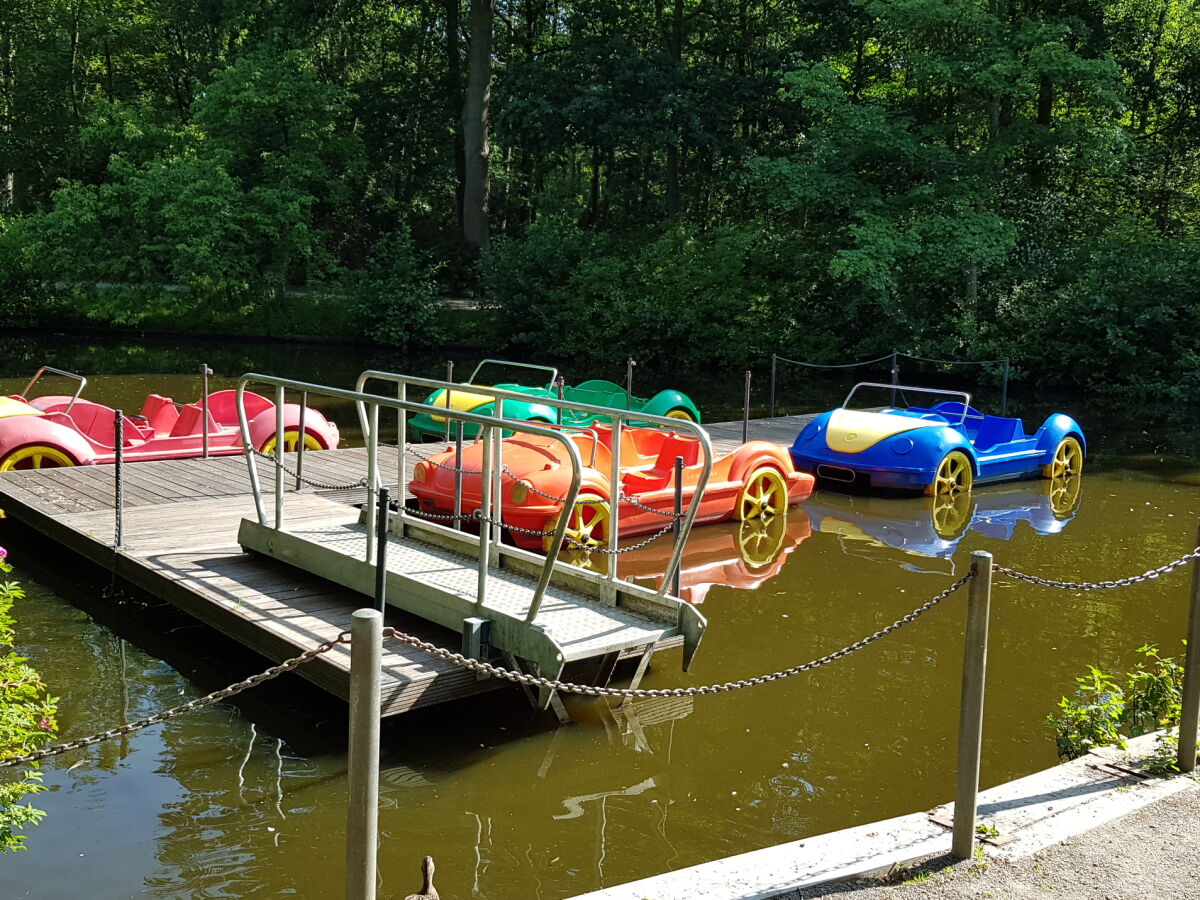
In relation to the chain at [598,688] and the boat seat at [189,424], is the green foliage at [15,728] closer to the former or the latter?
the chain at [598,688]

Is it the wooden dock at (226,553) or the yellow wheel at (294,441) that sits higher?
the yellow wheel at (294,441)

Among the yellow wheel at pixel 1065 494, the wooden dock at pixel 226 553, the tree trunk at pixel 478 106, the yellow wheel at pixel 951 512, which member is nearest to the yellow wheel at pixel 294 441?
the wooden dock at pixel 226 553

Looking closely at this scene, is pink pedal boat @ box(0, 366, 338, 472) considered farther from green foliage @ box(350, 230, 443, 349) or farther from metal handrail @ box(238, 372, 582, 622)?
green foliage @ box(350, 230, 443, 349)

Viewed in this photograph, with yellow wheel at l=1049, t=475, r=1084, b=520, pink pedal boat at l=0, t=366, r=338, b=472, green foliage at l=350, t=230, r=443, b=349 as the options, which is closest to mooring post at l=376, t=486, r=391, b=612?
pink pedal boat at l=0, t=366, r=338, b=472

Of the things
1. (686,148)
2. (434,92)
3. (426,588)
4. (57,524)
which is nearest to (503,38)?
(434,92)

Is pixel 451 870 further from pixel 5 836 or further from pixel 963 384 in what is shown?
pixel 963 384

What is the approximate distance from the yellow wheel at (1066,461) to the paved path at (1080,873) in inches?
424

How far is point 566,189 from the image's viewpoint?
3975cm

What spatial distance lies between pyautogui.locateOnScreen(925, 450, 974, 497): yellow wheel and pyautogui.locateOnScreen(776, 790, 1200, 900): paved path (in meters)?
8.87

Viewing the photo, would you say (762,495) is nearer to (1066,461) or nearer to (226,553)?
(1066,461)

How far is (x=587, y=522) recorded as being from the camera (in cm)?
991

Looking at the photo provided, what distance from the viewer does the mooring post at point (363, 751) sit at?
10.9 feet

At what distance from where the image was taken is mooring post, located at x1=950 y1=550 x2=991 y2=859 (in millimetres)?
4199

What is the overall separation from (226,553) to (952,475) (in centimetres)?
838
